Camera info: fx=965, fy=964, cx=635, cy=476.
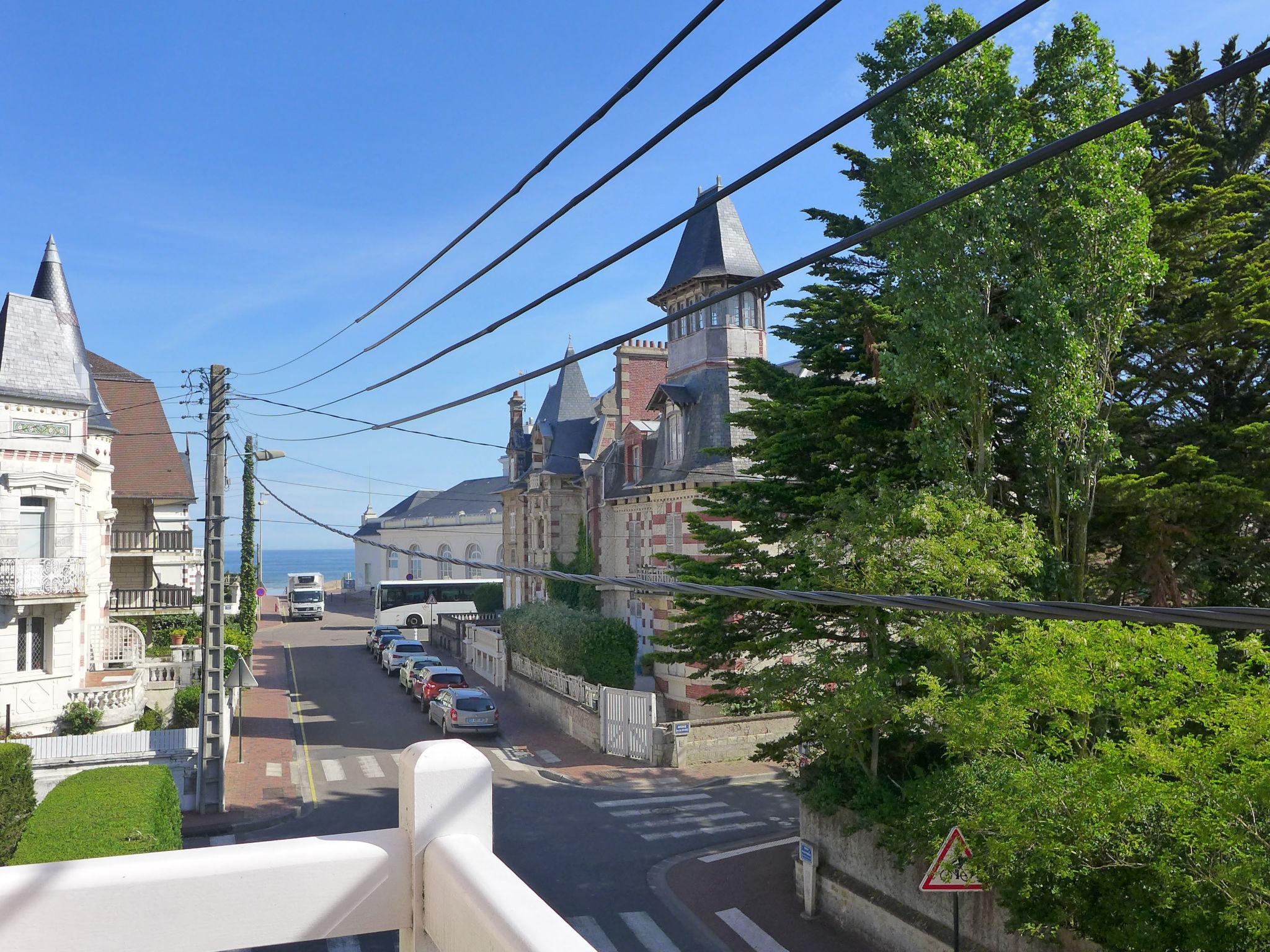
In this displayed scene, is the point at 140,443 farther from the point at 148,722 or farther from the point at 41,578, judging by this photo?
the point at 148,722

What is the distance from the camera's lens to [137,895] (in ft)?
9.72

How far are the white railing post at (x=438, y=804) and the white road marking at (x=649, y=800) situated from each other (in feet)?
64.6

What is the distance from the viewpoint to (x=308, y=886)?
3092 mm

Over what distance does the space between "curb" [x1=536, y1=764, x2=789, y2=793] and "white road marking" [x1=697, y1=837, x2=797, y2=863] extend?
12.9 feet

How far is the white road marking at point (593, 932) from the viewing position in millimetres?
14023

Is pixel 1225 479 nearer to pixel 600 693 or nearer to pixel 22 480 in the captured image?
pixel 600 693

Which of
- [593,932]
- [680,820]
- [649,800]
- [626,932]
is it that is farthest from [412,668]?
[626,932]

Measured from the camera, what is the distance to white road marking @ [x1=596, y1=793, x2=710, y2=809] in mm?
22203

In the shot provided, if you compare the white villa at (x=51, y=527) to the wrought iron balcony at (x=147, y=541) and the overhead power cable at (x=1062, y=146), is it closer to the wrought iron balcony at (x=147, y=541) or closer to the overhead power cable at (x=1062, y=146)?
the wrought iron balcony at (x=147, y=541)

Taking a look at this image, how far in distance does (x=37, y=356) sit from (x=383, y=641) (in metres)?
23.1

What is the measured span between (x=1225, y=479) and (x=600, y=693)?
699 inches

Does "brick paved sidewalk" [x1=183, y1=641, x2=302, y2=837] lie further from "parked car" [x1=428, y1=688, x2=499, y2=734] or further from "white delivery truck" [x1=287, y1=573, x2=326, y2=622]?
"white delivery truck" [x1=287, y1=573, x2=326, y2=622]

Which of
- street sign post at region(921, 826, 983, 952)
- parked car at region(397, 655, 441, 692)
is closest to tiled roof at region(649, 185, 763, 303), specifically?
parked car at region(397, 655, 441, 692)

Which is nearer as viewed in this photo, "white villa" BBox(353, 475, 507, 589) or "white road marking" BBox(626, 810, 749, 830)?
"white road marking" BBox(626, 810, 749, 830)
